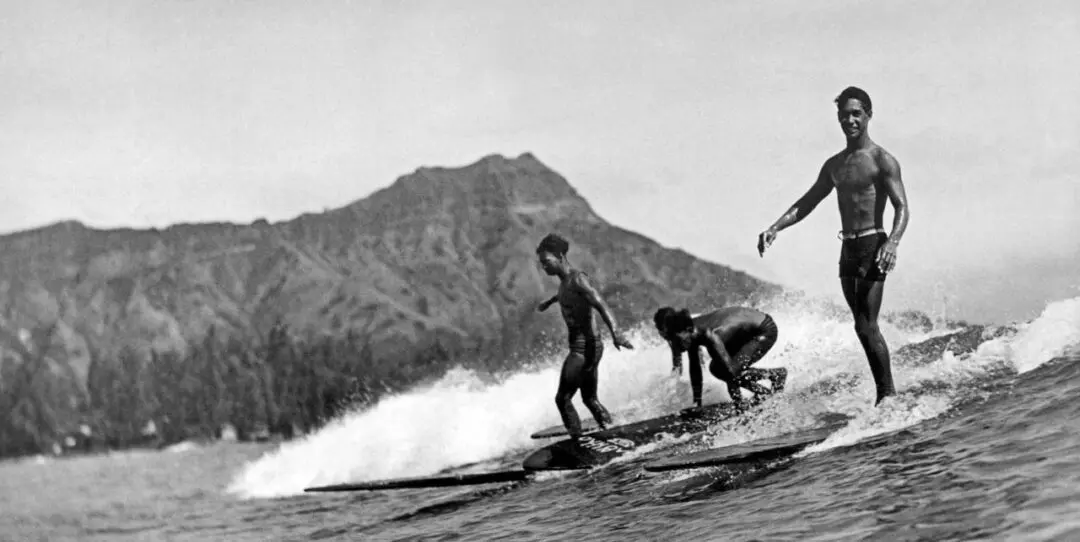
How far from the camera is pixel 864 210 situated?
347 inches

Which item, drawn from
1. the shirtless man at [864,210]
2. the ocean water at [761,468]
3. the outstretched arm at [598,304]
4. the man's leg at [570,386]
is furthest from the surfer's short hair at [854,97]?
the man's leg at [570,386]

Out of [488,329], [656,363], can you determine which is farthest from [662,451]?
[488,329]

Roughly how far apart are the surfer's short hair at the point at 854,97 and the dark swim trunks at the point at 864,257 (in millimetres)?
1056

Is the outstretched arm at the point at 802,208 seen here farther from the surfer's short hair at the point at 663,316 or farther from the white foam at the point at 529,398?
the white foam at the point at 529,398

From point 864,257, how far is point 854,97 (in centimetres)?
129

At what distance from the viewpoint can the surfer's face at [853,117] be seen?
8.78 meters

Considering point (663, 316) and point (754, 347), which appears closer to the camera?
point (663, 316)

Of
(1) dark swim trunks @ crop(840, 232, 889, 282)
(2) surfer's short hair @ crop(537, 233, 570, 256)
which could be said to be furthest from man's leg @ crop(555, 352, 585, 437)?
(1) dark swim trunks @ crop(840, 232, 889, 282)

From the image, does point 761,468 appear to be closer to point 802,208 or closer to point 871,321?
point 871,321

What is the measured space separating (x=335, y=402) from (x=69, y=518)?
224 feet

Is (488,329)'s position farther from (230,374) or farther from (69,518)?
(69,518)

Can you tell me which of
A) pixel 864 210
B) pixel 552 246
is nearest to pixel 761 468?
pixel 864 210

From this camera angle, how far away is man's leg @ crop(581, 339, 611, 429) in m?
11.8

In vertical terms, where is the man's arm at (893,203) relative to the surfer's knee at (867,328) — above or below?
above
